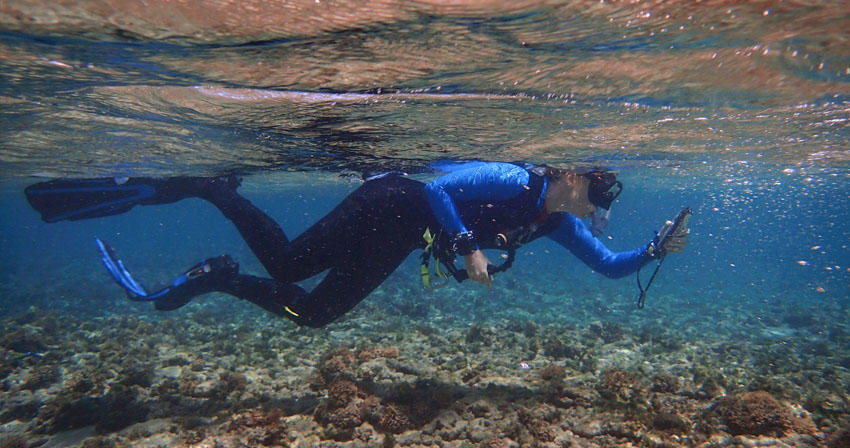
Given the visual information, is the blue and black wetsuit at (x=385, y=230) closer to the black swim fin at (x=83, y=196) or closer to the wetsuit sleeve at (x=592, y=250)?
the wetsuit sleeve at (x=592, y=250)

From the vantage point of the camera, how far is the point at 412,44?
5.02m

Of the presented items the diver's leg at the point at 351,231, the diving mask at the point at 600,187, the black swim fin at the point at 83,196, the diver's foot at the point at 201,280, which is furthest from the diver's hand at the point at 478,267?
the black swim fin at the point at 83,196

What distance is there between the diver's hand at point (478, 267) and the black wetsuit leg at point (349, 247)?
47.9 inches

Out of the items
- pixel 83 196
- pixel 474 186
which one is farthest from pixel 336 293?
pixel 83 196

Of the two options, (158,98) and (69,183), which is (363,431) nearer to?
(158,98)

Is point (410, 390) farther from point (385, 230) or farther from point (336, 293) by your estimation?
point (385, 230)

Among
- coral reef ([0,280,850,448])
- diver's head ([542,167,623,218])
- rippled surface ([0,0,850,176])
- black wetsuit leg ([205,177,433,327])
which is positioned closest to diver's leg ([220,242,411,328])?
black wetsuit leg ([205,177,433,327])

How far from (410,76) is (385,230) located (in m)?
2.50

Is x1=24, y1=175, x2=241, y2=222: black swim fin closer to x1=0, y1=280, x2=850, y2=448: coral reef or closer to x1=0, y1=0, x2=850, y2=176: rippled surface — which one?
x1=0, y1=0, x2=850, y2=176: rippled surface

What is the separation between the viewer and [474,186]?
6004mm

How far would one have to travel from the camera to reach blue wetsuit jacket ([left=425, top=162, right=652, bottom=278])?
5.88 m

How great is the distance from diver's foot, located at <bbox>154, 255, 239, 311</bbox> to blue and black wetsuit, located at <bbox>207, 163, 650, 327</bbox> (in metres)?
1.13

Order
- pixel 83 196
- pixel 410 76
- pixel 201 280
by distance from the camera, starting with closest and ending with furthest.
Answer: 1. pixel 410 76
2. pixel 201 280
3. pixel 83 196

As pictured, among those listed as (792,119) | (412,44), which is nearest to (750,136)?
(792,119)
